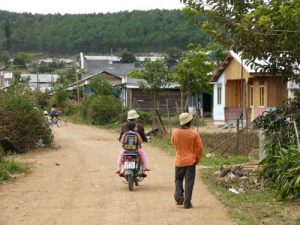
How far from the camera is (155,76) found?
135 feet

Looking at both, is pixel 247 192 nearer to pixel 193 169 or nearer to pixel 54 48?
pixel 193 169

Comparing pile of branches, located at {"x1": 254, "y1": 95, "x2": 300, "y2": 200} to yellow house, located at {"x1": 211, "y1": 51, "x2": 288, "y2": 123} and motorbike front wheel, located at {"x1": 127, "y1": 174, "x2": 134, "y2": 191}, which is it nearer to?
motorbike front wheel, located at {"x1": 127, "y1": 174, "x2": 134, "y2": 191}

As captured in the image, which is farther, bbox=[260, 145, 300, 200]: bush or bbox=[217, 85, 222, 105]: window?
bbox=[217, 85, 222, 105]: window

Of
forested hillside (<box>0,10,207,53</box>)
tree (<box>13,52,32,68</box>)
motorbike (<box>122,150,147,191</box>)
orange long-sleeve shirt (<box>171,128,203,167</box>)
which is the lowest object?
motorbike (<box>122,150,147,191</box>)

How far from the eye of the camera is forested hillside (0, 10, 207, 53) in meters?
84.9

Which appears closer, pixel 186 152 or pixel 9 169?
pixel 186 152

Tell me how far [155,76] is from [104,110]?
483 cm

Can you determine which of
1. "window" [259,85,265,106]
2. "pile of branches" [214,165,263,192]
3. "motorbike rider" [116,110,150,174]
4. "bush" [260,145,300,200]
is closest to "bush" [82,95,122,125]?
"window" [259,85,265,106]

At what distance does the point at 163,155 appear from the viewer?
19688 millimetres

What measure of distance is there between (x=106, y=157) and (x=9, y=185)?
253 inches

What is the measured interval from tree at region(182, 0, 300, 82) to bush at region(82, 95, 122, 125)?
88.7ft

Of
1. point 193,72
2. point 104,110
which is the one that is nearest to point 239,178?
point 193,72

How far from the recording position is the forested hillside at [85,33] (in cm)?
8494

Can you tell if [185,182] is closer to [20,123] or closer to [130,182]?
[130,182]
